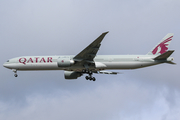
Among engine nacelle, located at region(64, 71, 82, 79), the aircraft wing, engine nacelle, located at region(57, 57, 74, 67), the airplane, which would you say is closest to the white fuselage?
the airplane

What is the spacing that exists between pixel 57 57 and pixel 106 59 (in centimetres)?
722

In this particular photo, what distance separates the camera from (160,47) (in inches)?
1619

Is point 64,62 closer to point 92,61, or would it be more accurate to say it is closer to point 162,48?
point 92,61

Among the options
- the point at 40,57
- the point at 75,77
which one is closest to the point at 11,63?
the point at 40,57

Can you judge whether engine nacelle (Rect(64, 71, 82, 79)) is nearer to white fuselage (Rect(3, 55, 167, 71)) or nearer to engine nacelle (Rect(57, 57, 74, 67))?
white fuselage (Rect(3, 55, 167, 71))

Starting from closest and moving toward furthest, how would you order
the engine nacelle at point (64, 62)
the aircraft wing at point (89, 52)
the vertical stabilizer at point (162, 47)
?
the aircraft wing at point (89, 52), the engine nacelle at point (64, 62), the vertical stabilizer at point (162, 47)

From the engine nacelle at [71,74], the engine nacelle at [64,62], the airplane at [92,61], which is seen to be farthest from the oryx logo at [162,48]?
the engine nacelle at [71,74]

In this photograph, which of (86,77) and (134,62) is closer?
(134,62)

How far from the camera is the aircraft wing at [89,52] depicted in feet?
119

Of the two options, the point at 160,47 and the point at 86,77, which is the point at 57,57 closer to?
the point at 86,77

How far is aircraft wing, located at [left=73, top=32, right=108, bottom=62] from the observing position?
3638cm

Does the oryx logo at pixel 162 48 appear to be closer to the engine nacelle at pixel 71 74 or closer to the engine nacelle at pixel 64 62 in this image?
the engine nacelle at pixel 64 62

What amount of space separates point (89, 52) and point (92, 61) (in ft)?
5.75

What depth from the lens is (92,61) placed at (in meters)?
39.2
